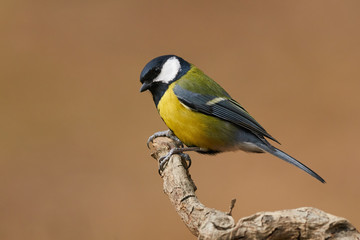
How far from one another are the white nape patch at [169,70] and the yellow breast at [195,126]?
0.05 metres

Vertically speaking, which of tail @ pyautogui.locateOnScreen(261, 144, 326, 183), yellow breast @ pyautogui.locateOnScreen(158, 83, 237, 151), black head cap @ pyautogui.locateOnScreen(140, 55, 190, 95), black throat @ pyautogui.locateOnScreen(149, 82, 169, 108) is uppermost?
black head cap @ pyautogui.locateOnScreen(140, 55, 190, 95)

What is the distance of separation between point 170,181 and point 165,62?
0.41 meters

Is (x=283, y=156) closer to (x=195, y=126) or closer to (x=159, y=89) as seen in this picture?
(x=195, y=126)

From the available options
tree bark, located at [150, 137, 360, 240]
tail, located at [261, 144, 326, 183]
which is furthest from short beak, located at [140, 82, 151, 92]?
tree bark, located at [150, 137, 360, 240]

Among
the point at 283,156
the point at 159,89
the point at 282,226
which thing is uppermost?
the point at 159,89

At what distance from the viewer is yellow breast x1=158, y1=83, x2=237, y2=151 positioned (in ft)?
4.76

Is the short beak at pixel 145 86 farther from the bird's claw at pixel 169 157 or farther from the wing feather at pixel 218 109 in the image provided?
the bird's claw at pixel 169 157

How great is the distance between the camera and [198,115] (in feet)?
4.79

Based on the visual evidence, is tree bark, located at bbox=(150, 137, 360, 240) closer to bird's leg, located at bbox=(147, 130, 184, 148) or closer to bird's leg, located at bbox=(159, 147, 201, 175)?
bird's leg, located at bbox=(159, 147, 201, 175)

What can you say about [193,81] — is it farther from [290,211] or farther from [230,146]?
[290,211]

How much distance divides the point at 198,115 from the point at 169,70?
0.19 metres

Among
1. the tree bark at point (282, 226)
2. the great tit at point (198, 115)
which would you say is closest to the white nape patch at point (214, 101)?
the great tit at point (198, 115)

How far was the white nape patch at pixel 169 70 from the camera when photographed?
1.49 metres

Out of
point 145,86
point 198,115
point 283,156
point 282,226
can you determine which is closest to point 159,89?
point 145,86
